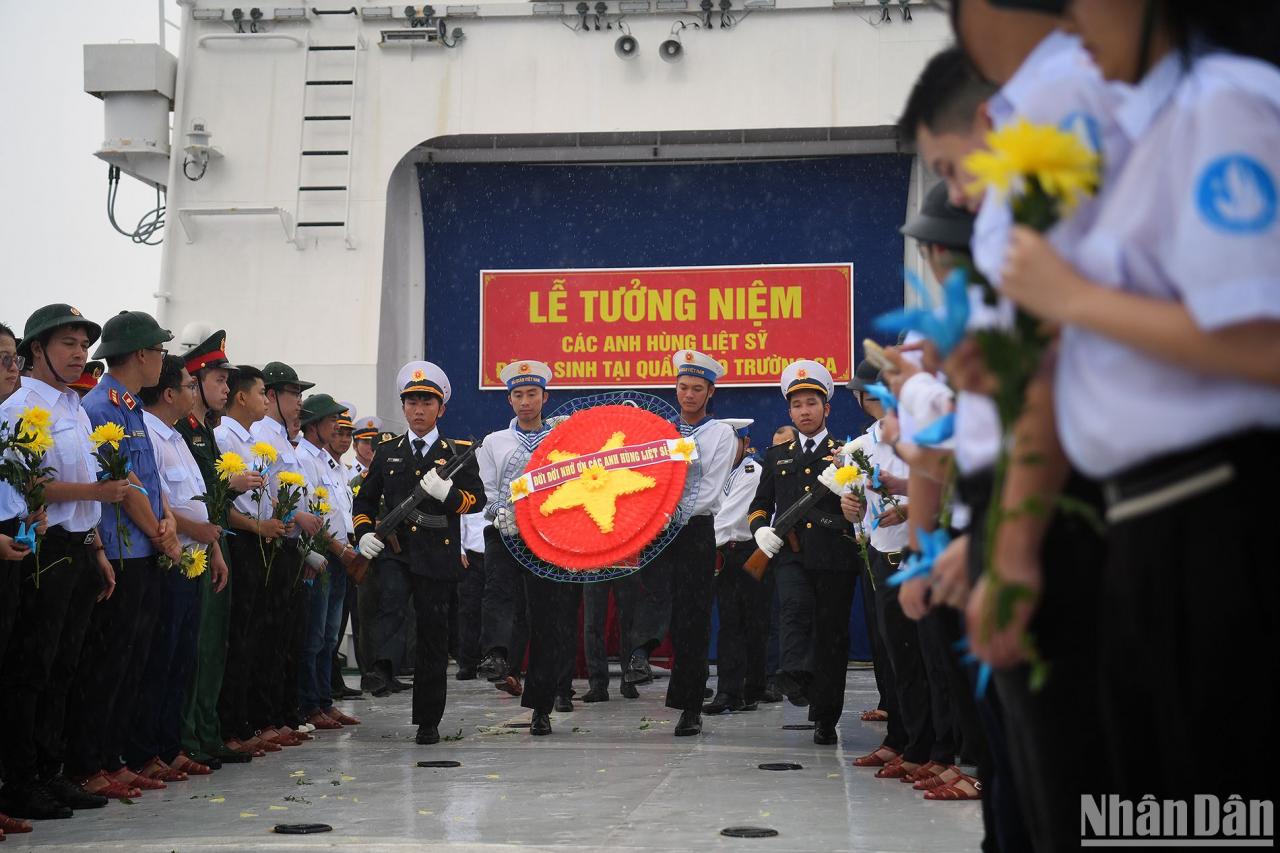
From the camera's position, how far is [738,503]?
9.56 meters

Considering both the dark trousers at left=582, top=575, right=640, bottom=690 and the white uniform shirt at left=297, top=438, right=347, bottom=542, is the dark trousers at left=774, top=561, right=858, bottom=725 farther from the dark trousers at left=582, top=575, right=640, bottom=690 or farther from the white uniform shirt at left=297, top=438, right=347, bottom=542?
the white uniform shirt at left=297, top=438, right=347, bottom=542

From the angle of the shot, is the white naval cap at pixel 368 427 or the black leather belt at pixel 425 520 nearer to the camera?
the black leather belt at pixel 425 520

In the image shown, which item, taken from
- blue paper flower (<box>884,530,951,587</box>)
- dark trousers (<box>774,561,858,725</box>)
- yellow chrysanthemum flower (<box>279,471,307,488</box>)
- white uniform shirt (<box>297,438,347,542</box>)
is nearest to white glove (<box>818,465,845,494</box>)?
dark trousers (<box>774,561,858,725</box>)

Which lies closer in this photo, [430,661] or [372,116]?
[430,661]

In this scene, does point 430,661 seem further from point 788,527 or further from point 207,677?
point 788,527

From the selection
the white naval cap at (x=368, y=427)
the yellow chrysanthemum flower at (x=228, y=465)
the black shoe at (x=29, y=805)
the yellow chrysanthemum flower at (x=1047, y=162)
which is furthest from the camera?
the white naval cap at (x=368, y=427)

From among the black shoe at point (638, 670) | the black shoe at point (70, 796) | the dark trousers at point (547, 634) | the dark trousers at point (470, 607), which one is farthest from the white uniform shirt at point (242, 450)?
the dark trousers at point (470, 607)

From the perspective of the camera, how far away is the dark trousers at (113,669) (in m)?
5.36

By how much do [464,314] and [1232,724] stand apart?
12435 mm

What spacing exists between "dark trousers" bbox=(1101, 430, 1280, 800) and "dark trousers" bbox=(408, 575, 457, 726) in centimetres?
582

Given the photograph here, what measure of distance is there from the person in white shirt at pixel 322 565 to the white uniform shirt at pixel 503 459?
0.92 m

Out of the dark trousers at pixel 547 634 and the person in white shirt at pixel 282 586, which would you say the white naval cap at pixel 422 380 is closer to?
the person in white shirt at pixel 282 586

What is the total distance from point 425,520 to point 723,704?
2402mm

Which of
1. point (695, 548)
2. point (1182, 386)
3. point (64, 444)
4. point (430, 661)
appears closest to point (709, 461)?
point (695, 548)
